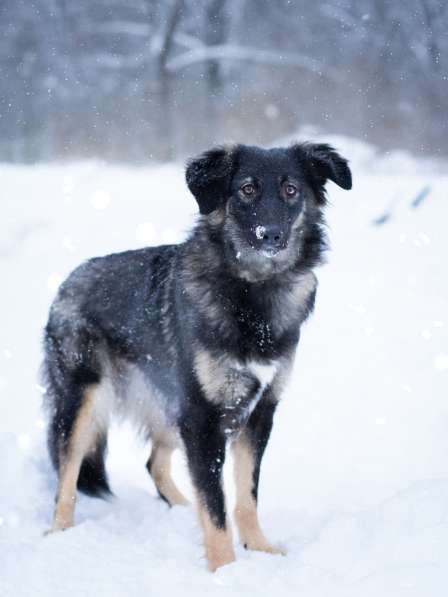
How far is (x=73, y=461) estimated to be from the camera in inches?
173

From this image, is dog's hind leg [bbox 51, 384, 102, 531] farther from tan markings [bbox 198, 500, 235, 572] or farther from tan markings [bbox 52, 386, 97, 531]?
tan markings [bbox 198, 500, 235, 572]

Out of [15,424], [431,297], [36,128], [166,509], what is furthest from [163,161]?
[166,509]

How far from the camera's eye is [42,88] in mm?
15664

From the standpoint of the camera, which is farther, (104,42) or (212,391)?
(104,42)

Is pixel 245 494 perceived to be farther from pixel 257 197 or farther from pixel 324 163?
pixel 324 163

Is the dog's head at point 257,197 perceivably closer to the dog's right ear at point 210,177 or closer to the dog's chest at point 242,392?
the dog's right ear at point 210,177

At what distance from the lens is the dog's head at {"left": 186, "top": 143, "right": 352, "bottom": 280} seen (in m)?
→ 3.82

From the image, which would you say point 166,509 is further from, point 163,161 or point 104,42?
point 104,42

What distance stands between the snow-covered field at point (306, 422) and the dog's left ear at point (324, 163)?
1.73 meters

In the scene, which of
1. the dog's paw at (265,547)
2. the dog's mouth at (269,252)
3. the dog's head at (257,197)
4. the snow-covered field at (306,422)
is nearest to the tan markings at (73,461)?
the snow-covered field at (306,422)

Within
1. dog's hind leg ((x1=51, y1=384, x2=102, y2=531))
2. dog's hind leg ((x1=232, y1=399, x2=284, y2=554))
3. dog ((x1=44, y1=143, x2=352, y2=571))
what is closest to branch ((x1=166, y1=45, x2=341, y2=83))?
dog ((x1=44, y1=143, x2=352, y2=571))

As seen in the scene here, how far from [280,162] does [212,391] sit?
4.36ft

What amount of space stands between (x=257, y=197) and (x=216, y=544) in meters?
1.82

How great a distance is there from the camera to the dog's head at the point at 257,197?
3816 mm
